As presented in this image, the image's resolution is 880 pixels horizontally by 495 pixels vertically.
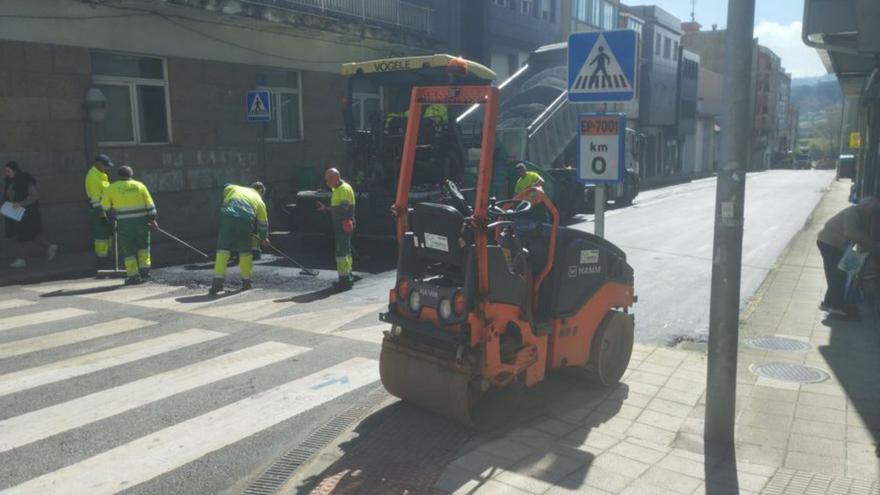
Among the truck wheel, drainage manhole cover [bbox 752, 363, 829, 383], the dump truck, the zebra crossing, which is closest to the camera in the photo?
the zebra crossing

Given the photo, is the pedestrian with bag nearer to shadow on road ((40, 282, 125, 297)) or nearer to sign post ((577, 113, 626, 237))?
sign post ((577, 113, 626, 237))

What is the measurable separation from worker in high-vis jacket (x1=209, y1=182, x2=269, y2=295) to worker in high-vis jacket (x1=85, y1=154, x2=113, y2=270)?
2859 millimetres

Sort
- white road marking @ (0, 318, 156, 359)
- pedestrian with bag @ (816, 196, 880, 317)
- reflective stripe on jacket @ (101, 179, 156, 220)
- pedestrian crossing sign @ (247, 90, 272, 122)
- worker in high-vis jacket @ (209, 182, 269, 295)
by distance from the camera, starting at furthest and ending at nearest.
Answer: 1. pedestrian crossing sign @ (247, 90, 272, 122)
2. reflective stripe on jacket @ (101, 179, 156, 220)
3. worker in high-vis jacket @ (209, 182, 269, 295)
4. pedestrian with bag @ (816, 196, 880, 317)
5. white road marking @ (0, 318, 156, 359)

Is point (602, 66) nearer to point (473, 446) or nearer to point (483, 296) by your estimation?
point (483, 296)

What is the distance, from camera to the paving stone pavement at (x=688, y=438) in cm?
438

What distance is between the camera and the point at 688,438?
5051 millimetres

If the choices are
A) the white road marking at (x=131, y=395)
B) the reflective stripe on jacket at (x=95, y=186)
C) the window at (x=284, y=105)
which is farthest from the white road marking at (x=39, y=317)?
the window at (x=284, y=105)

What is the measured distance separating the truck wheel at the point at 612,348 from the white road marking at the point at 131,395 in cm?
295

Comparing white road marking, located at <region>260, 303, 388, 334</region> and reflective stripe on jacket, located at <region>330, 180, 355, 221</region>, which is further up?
reflective stripe on jacket, located at <region>330, 180, 355, 221</region>

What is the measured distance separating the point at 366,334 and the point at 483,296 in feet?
10.2

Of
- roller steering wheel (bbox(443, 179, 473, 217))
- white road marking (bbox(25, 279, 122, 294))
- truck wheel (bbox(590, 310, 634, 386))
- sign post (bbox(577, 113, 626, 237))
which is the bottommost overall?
white road marking (bbox(25, 279, 122, 294))

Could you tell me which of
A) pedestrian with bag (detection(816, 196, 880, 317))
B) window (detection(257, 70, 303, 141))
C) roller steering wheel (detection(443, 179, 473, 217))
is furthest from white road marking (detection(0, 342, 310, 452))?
window (detection(257, 70, 303, 141))

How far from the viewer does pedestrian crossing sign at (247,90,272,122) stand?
15.6 m

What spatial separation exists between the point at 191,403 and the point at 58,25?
10506 millimetres
